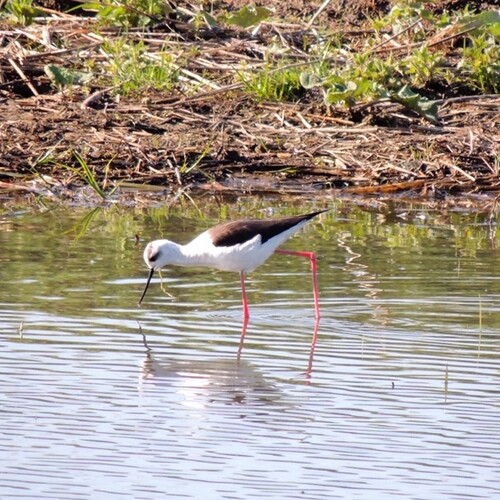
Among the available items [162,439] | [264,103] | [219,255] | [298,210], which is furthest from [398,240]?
[162,439]

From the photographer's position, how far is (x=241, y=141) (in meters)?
14.1

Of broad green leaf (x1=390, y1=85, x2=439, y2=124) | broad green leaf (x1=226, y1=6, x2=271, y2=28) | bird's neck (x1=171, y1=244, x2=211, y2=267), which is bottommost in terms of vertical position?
bird's neck (x1=171, y1=244, x2=211, y2=267)

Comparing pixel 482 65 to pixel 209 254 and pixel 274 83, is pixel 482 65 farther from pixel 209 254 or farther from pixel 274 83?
pixel 209 254

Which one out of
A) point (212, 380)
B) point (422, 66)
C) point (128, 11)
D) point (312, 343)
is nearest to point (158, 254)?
point (312, 343)

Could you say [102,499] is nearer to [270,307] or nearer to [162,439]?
[162,439]

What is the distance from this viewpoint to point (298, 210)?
40.1 feet

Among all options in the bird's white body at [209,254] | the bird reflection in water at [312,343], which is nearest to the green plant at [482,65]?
the bird's white body at [209,254]

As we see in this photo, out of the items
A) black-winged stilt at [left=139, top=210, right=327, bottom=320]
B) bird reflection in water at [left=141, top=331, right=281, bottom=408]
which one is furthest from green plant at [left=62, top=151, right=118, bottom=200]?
bird reflection in water at [left=141, top=331, right=281, bottom=408]

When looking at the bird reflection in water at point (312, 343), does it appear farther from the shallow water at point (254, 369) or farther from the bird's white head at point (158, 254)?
the bird's white head at point (158, 254)

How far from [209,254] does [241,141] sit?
190 inches

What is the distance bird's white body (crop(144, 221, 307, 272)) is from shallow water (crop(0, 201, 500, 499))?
0.73ft

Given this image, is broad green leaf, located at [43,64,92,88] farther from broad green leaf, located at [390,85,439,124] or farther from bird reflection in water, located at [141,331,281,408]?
bird reflection in water, located at [141,331,281,408]

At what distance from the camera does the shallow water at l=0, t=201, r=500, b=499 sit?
18.3 ft

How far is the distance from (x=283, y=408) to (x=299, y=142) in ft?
25.1
